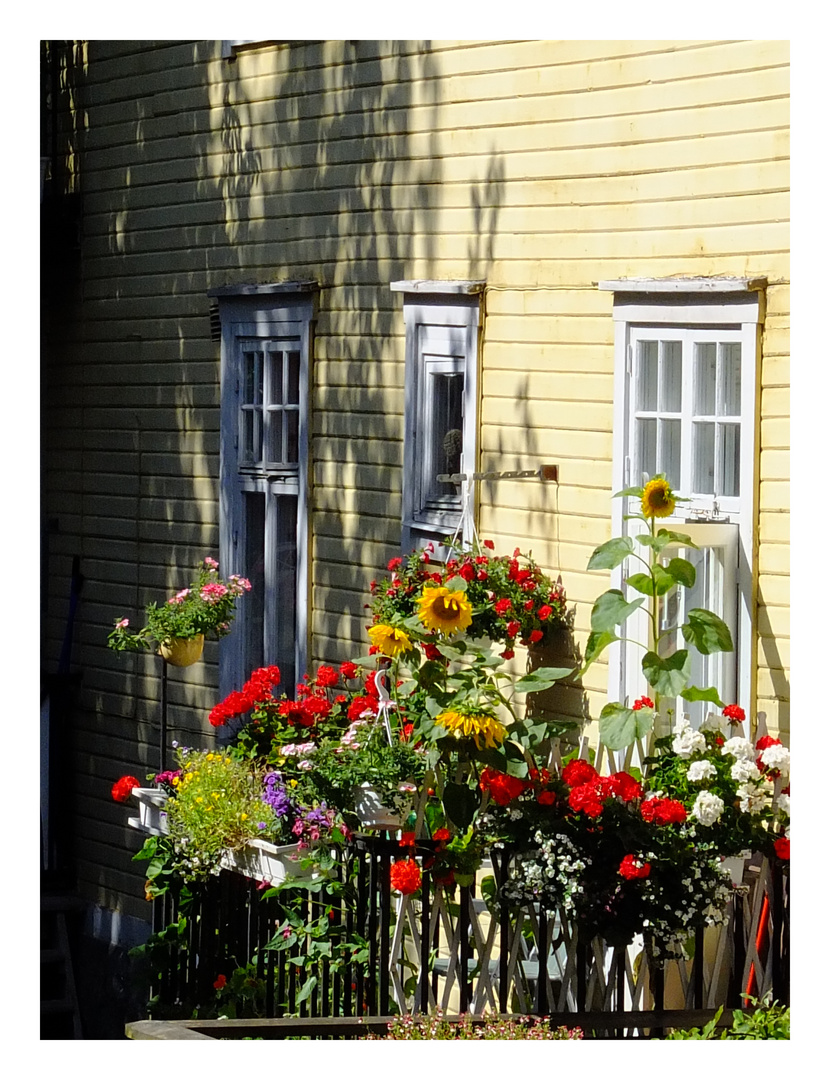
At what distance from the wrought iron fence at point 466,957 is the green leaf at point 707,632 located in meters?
0.77

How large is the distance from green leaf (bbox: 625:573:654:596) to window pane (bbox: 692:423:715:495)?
420 mm

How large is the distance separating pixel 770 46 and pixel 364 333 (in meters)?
2.55

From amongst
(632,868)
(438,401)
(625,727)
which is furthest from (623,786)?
(438,401)

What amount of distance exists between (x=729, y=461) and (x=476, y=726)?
1.36m

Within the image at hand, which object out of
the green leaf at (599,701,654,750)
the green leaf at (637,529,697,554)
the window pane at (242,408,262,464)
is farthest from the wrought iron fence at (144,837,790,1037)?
the window pane at (242,408,262,464)

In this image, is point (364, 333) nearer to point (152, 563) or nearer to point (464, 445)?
point (464, 445)

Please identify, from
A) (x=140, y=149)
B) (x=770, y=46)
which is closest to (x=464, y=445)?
(x=770, y=46)

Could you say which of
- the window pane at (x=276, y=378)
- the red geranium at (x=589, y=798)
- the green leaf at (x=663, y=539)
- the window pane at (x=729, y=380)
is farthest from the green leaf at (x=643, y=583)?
the window pane at (x=276, y=378)

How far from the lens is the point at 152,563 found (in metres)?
8.73

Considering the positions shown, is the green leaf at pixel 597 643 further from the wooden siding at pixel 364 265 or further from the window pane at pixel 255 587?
the window pane at pixel 255 587

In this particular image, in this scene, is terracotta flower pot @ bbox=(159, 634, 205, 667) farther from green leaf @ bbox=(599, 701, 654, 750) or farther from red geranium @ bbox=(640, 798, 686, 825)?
red geranium @ bbox=(640, 798, 686, 825)

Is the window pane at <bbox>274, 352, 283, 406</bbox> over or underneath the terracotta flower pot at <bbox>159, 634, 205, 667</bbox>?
over

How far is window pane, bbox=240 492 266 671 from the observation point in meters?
8.04

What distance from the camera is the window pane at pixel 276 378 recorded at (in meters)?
7.91
